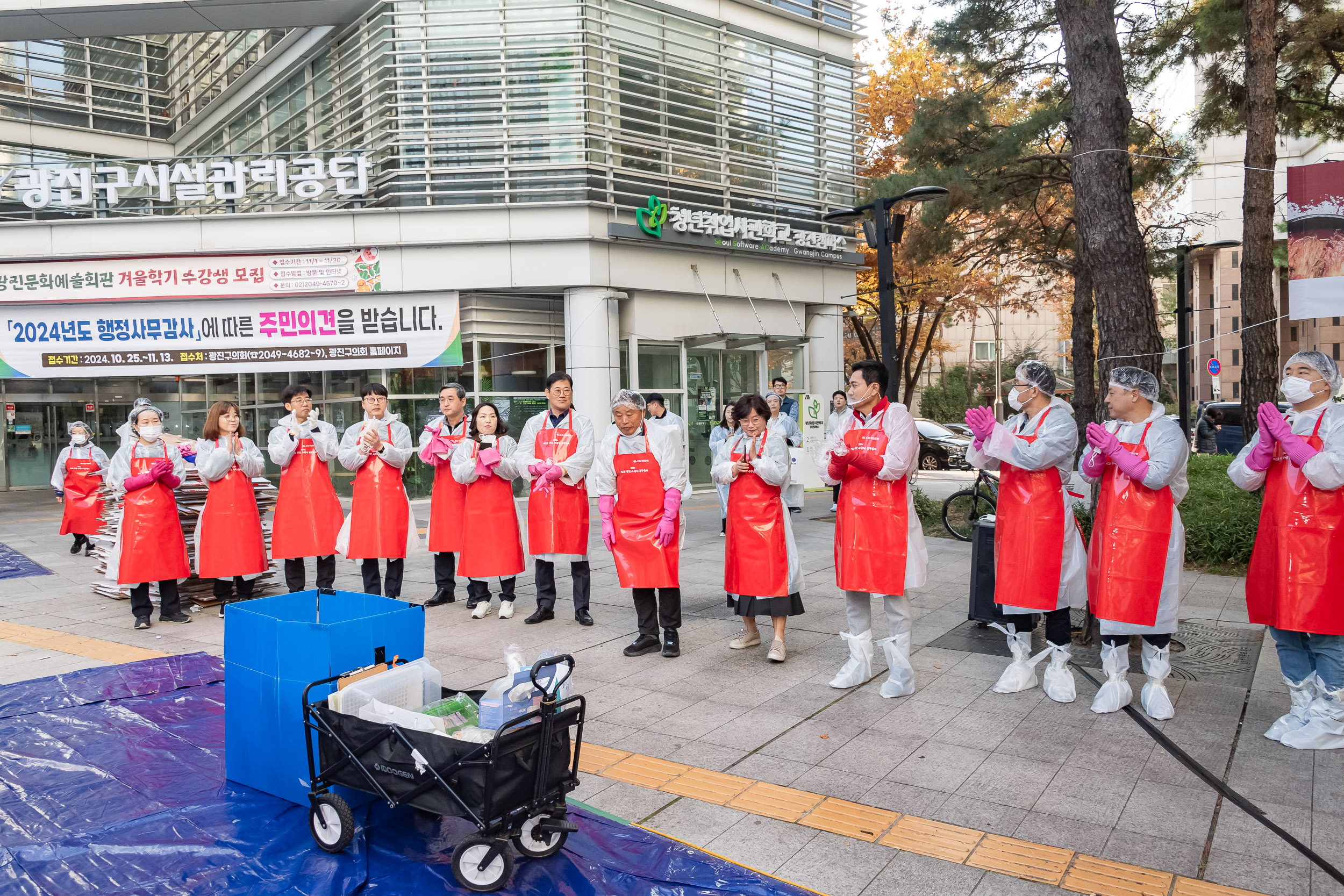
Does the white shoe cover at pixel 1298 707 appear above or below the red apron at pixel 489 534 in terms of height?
below

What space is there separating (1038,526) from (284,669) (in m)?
4.04

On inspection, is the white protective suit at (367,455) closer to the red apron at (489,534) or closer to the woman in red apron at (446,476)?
the woman in red apron at (446,476)

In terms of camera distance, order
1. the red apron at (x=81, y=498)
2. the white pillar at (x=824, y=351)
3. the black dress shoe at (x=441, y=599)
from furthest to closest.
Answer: the white pillar at (x=824, y=351) < the red apron at (x=81, y=498) < the black dress shoe at (x=441, y=599)

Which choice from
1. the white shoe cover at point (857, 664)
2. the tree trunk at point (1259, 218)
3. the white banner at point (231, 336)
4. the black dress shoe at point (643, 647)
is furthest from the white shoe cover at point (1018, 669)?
the white banner at point (231, 336)

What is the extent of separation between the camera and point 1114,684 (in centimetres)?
503

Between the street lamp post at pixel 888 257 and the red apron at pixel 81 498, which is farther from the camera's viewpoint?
the red apron at pixel 81 498

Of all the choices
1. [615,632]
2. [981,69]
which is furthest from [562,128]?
[615,632]

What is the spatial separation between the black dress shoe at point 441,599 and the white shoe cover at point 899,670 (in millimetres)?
4515

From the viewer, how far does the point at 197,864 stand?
339 centimetres

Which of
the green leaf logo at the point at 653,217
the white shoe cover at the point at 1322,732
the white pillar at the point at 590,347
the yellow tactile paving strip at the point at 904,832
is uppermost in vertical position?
the green leaf logo at the point at 653,217

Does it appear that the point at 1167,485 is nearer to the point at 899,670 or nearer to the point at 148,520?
the point at 899,670

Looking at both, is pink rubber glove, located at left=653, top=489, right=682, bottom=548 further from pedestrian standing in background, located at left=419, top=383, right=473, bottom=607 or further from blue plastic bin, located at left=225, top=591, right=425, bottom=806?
pedestrian standing in background, located at left=419, top=383, right=473, bottom=607

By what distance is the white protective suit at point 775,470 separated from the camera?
5961 mm

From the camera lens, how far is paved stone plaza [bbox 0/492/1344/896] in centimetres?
348
